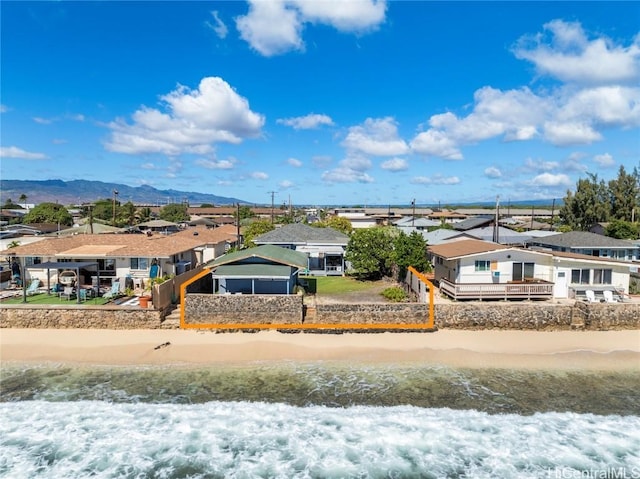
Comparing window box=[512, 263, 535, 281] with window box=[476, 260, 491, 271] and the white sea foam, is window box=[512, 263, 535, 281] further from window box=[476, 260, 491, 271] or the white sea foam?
the white sea foam

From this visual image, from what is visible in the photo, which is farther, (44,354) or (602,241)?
(602,241)

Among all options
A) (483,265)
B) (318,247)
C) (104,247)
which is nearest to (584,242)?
(483,265)

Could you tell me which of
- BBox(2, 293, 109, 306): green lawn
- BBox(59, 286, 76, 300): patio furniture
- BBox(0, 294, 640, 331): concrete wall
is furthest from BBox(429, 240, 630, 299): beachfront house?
BBox(59, 286, 76, 300): patio furniture

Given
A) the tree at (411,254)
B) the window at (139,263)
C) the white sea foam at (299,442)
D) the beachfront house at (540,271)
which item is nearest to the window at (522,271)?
the beachfront house at (540,271)

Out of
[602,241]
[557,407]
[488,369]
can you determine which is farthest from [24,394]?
[602,241]

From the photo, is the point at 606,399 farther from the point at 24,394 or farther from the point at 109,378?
the point at 24,394

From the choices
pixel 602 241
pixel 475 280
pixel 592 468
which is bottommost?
pixel 592 468

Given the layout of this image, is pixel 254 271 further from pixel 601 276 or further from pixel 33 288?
pixel 601 276
